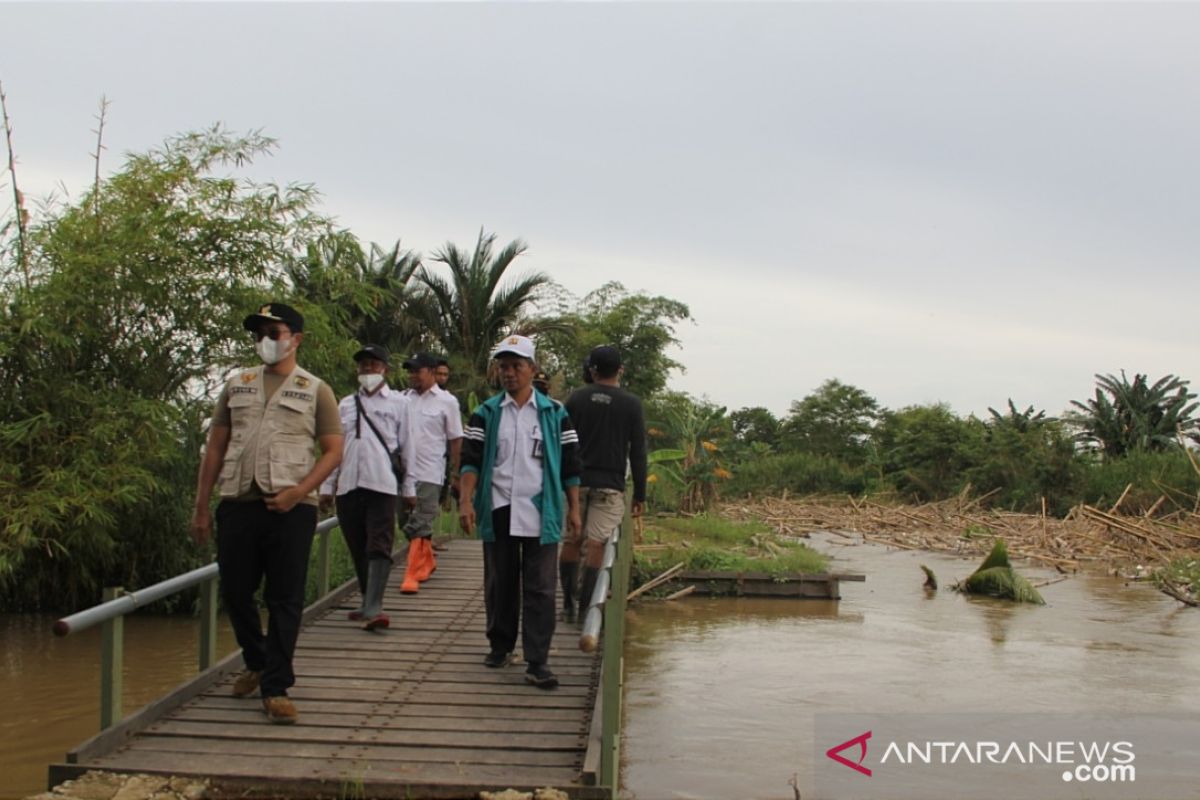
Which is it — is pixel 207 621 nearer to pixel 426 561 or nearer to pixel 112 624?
pixel 112 624

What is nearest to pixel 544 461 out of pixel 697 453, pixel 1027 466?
pixel 697 453

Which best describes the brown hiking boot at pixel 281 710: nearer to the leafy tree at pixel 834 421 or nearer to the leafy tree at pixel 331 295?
the leafy tree at pixel 331 295

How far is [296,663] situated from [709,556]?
10214mm

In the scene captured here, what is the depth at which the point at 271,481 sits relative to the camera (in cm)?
494

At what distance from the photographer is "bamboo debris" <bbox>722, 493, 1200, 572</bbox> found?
787 inches

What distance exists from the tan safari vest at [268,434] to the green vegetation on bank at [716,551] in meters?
10.4

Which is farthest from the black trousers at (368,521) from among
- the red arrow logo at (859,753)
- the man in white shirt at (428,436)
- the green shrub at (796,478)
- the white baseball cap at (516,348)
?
the green shrub at (796,478)

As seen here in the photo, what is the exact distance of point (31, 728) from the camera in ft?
26.2

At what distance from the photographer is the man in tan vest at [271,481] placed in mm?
4996

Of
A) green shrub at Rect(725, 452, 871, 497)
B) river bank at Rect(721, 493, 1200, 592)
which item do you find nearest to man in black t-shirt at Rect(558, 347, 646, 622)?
river bank at Rect(721, 493, 1200, 592)

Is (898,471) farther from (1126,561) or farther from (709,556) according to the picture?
(709,556)

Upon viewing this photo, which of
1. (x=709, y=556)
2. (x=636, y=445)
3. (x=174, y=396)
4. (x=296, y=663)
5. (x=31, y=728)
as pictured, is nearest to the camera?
(x=296, y=663)

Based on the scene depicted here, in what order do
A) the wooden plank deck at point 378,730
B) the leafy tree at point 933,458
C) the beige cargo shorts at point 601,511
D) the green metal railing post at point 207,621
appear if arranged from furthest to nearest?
the leafy tree at point 933,458 → the beige cargo shorts at point 601,511 → the green metal railing post at point 207,621 → the wooden plank deck at point 378,730

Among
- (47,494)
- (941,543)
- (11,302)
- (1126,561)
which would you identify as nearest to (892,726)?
(47,494)
